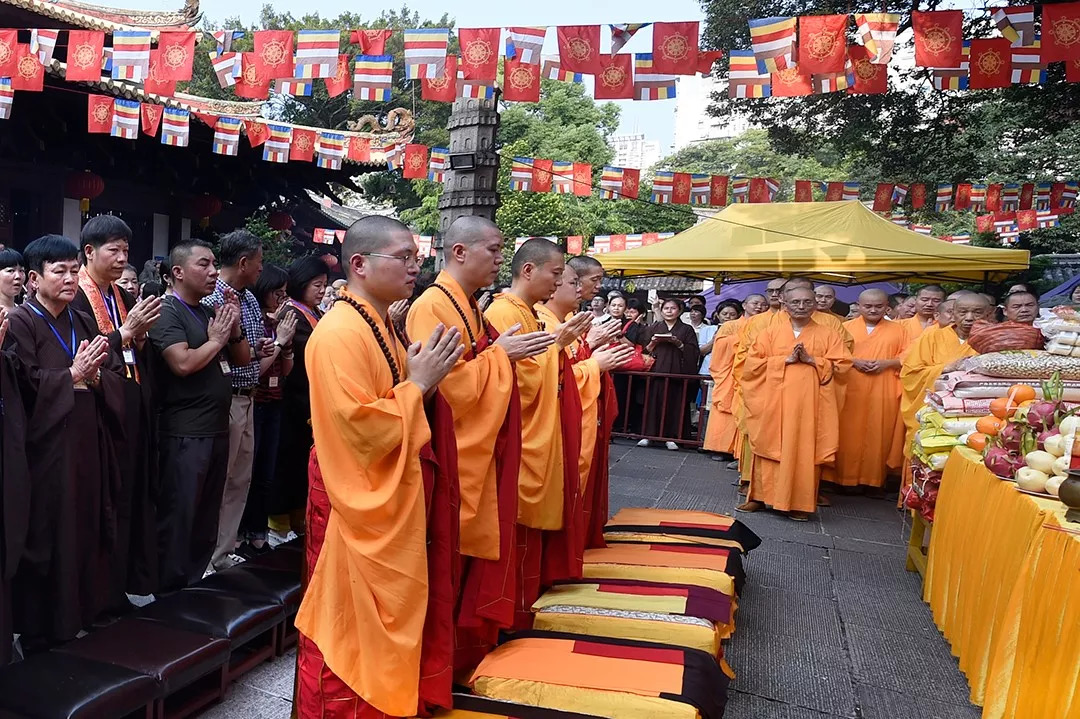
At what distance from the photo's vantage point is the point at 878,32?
590 cm

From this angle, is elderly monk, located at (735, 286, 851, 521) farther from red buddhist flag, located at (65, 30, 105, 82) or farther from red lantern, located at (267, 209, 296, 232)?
red lantern, located at (267, 209, 296, 232)

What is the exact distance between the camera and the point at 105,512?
306cm

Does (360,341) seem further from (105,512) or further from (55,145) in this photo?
(55,145)

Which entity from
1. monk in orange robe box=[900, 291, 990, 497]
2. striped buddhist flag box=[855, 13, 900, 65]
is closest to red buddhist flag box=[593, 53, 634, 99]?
striped buddhist flag box=[855, 13, 900, 65]

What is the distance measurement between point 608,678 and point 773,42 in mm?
5347

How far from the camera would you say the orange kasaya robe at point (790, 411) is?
566 cm

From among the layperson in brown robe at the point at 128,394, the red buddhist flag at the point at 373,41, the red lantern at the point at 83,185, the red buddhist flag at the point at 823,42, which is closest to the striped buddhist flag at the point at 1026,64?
the red buddhist flag at the point at 823,42

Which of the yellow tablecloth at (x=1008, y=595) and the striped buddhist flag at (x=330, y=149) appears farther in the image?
the striped buddhist flag at (x=330, y=149)

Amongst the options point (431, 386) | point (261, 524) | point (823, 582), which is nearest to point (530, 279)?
point (431, 386)

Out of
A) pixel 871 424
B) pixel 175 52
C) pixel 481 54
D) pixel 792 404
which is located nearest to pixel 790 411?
pixel 792 404

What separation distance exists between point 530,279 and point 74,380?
1.90 metres

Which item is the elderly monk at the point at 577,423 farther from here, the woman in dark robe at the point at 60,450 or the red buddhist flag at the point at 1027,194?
the red buddhist flag at the point at 1027,194

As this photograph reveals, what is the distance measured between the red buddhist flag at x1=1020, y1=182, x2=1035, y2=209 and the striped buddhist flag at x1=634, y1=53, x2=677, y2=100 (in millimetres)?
6981

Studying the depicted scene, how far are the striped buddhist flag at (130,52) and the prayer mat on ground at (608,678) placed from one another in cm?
669
